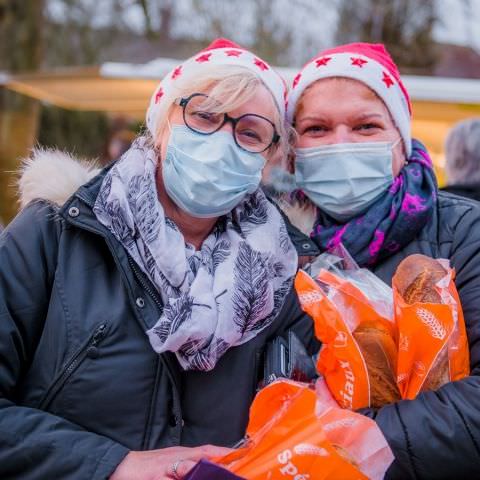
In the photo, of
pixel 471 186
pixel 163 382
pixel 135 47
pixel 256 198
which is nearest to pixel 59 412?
pixel 163 382

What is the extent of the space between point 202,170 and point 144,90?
531 cm

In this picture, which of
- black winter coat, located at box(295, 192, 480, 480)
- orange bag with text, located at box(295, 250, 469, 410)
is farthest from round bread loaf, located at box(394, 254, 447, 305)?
black winter coat, located at box(295, 192, 480, 480)

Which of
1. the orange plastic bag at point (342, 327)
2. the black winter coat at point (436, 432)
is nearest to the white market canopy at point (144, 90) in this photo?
the orange plastic bag at point (342, 327)

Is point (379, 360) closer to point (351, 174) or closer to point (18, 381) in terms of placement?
point (351, 174)

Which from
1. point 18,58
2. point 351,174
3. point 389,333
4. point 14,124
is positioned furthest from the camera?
point 18,58

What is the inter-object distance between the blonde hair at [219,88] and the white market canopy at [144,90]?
11.0 ft

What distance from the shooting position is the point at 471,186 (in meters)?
4.01

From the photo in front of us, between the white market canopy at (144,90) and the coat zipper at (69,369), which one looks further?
the white market canopy at (144,90)

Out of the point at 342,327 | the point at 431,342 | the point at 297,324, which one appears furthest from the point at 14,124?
the point at 431,342

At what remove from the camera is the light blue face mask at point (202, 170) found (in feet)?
6.26

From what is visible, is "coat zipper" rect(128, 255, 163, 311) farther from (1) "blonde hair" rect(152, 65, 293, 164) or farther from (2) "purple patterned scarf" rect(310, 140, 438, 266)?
(2) "purple patterned scarf" rect(310, 140, 438, 266)

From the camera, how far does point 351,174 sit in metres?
2.10

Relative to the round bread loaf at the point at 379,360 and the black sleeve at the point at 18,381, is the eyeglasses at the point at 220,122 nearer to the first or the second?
the black sleeve at the point at 18,381

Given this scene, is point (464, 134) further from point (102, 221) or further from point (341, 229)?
point (102, 221)
